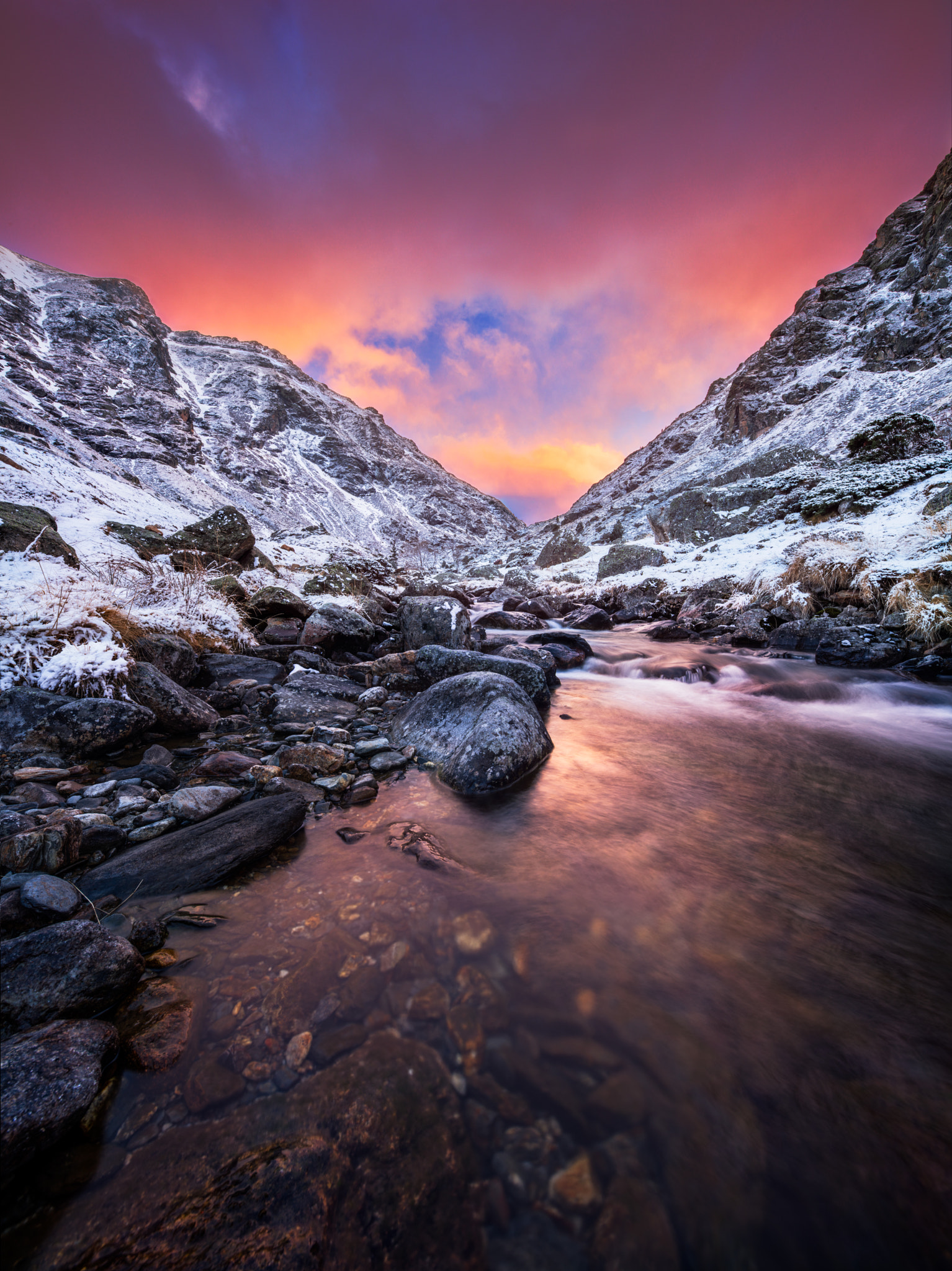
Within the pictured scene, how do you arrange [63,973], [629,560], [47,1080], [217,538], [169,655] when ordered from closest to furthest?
[47,1080] → [63,973] → [169,655] → [217,538] → [629,560]

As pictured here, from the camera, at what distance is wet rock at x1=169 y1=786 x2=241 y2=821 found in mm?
3010

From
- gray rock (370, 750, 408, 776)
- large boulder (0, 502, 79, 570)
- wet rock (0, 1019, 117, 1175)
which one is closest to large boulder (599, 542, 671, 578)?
gray rock (370, 750, 408, 776)

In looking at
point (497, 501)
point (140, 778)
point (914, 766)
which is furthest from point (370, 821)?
point (497, 501)

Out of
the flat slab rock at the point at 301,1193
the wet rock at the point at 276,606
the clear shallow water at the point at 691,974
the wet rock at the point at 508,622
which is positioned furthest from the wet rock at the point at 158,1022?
the wet rock at the point at 508,622

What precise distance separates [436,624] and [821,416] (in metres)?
37.6

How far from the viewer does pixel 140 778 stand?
3479 mm

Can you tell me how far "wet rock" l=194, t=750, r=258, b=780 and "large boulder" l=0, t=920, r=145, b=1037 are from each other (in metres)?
1.84

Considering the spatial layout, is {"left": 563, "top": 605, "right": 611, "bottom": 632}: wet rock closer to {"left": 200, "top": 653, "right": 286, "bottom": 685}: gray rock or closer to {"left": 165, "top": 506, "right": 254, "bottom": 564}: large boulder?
{"left": 165, "top": 506, "right": 254, "bottom": 564}: large boulder

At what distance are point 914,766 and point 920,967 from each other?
3564 millimetres

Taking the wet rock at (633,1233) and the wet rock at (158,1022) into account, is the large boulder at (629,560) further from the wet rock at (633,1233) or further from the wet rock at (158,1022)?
the wet rock at (158,1022)

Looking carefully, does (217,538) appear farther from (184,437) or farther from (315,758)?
(184,437)

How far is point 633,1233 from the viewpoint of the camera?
4.01ft

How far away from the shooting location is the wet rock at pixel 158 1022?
1602mm

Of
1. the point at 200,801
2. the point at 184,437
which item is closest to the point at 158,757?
the point at 200,801
